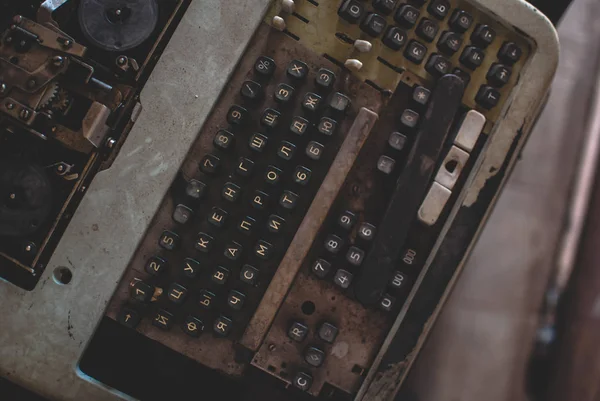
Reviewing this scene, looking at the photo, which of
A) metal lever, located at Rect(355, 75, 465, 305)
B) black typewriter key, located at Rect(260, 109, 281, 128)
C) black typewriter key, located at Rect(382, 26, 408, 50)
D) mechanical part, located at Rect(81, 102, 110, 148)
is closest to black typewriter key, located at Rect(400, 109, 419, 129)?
metal lever, located at Rect(355, 75, 465, 305)

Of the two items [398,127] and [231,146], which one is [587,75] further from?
[231,146]

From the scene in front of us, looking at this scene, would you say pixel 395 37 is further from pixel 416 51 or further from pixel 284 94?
pixel 284 94

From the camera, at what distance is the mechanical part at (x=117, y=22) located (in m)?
1.03

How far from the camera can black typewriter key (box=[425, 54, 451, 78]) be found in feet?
3.42

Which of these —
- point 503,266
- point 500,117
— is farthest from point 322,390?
point 503,266

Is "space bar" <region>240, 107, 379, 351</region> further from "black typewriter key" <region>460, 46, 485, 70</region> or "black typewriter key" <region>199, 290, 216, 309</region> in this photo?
"black typewriter key" <region>460, 46, 485, 70</region>

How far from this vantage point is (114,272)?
1021 millimetres

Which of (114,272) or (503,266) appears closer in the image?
(114,272)

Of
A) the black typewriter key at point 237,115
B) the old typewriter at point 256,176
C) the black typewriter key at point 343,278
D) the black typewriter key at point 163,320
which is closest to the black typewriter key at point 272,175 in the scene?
the old typewriter at point 256,176

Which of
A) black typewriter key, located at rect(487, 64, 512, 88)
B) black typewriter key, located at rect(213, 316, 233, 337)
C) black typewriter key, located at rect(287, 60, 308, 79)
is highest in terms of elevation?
black typewriter key, located at rect(487, 64, 512, 88)

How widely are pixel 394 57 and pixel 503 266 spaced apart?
83cm

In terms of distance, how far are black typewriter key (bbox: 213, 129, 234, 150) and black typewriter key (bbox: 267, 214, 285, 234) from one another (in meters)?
0.15

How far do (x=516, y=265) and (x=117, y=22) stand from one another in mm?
1248

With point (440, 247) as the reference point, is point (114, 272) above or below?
below
